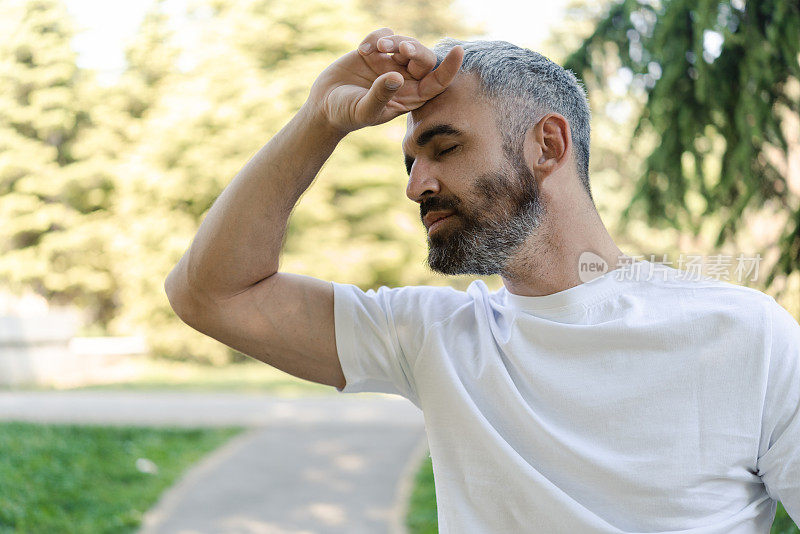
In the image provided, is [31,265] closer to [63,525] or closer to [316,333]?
[63,525]

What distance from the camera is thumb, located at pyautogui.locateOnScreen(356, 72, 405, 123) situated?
1.34m

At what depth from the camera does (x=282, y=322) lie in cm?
155

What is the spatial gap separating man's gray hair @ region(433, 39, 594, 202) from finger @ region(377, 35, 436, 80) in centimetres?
7

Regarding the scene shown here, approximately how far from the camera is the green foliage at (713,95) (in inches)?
104

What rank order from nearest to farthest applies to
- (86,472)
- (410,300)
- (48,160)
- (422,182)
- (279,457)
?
(422,182) → (410,300) → (86,472) → (279,457) → (48,160)

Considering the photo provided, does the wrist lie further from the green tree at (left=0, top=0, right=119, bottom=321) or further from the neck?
the green tree at (left=0, top=0, right=119, bottom=321)

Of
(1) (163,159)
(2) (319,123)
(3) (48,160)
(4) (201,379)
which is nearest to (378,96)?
(2) (319,123)

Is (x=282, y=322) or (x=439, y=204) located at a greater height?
(x=439, y=204)

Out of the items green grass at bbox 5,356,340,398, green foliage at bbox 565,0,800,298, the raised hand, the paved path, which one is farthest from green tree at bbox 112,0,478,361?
the raised hand

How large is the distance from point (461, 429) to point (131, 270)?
13160 mm

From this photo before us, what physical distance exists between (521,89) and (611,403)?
1.98ft

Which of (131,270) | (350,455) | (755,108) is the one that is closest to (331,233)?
(131,270)

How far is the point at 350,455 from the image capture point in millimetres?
6363

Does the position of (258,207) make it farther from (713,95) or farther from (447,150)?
(713,95)
